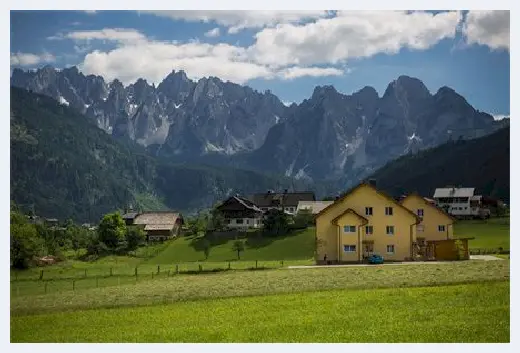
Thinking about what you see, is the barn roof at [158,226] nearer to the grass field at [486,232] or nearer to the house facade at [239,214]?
the house facade at [239,214]

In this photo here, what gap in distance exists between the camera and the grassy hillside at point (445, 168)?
397 feet

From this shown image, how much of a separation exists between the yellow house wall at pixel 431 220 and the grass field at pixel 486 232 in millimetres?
2507

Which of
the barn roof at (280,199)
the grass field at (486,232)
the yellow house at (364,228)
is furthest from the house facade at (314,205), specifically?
the yellow house at (364,228)

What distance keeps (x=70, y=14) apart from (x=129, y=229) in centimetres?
3527

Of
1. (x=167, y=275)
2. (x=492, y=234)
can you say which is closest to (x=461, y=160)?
(x=492, y=234)

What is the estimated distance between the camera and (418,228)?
3603 cm

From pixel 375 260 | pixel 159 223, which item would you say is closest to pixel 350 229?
pixel 375 260

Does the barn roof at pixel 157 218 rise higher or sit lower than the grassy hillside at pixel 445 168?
lower

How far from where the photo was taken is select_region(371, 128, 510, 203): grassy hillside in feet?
397

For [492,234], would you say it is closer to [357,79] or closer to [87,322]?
[357,79]

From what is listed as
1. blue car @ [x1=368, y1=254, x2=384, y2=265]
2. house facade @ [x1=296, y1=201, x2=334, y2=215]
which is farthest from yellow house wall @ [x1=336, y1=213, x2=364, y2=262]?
→ house facade @ [x1=296, y1=201, x2=334, y2=215]

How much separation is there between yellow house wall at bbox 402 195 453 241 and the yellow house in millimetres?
4016

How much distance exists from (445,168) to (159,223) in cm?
9261

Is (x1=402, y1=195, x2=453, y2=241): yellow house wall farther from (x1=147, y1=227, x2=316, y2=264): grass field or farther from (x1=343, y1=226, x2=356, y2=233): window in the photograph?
(x1=147, y1=227, x2=316, y2=264): grass field
